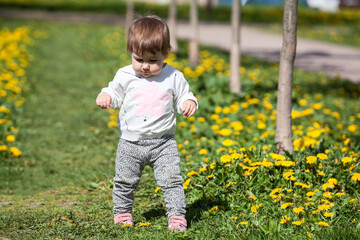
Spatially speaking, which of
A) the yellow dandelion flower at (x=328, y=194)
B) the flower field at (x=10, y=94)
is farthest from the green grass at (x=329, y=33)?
the yellow dandelion flower at (x=328, y=194)

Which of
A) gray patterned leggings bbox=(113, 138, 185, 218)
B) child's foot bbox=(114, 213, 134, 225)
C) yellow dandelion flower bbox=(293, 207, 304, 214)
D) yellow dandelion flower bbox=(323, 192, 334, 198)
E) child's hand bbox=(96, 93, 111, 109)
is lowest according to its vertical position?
child's foot bbox=(114, 213, 134, 225)

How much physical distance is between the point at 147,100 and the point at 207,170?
1006 mm

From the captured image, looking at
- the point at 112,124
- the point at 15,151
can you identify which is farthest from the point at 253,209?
the point at 112,124

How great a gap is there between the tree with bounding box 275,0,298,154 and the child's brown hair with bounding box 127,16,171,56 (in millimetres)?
1426

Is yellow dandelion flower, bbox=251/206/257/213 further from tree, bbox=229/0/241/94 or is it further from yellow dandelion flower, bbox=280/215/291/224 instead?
Result: tree, bbox=229/0/241/94

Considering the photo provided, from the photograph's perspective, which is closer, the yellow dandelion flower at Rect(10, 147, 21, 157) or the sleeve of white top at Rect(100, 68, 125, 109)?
the sleeve of white top at Rect(100, 68, 125, 109)

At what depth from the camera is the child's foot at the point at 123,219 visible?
355 centimetres

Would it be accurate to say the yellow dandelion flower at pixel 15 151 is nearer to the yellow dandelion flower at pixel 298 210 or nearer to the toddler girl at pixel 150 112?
the toddler girl at pixel 150 112

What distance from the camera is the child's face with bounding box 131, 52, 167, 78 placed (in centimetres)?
330

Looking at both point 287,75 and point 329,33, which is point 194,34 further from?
point 329,33

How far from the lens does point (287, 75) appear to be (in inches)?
172

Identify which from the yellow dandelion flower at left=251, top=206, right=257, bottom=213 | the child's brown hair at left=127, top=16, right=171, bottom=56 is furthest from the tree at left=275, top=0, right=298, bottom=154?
the child's brown hair at left=127, top=16, right=171, bottom=56

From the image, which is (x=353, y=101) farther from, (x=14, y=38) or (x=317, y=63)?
(x=14, y=38)

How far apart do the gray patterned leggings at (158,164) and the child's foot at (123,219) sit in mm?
226
